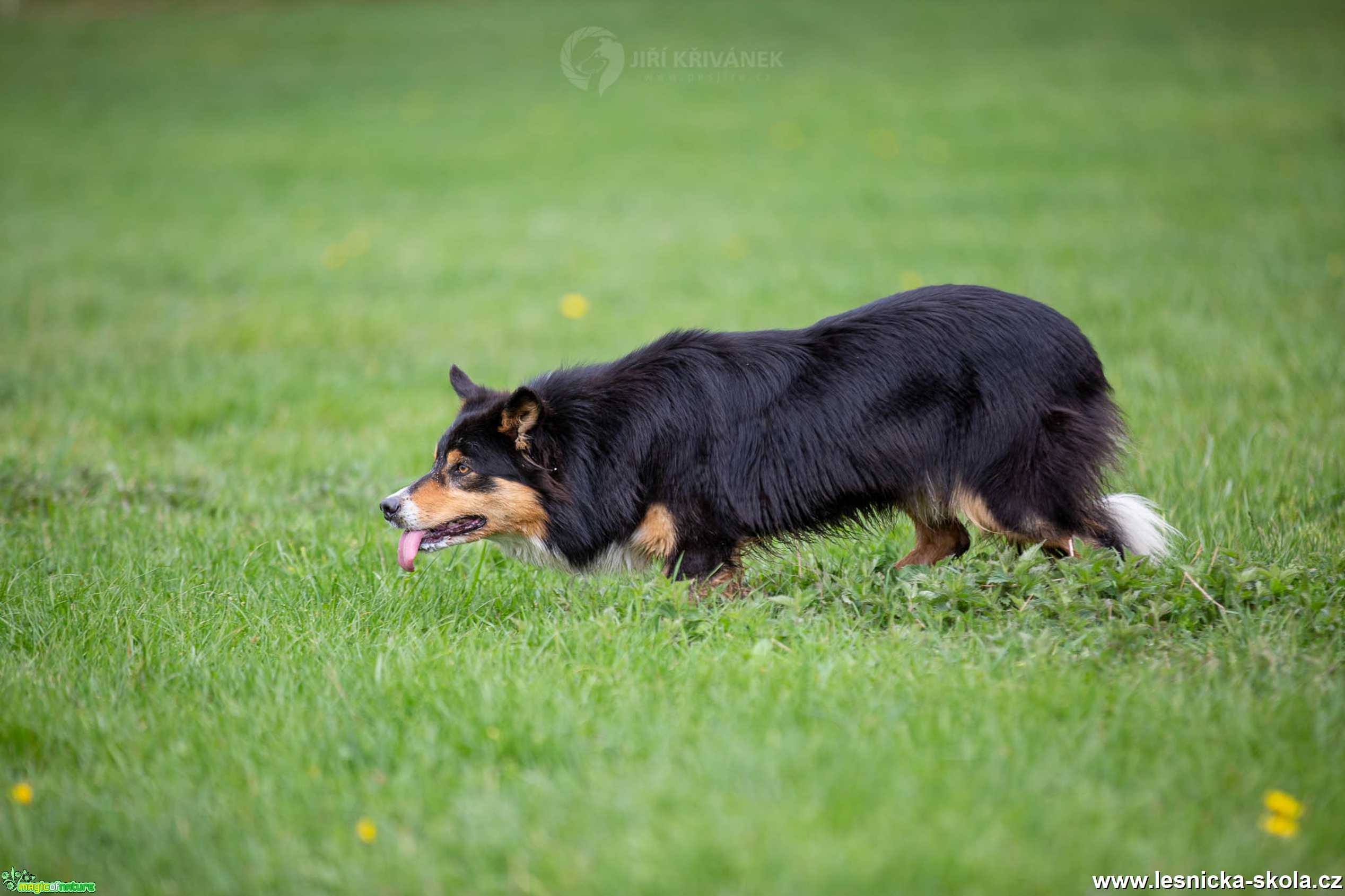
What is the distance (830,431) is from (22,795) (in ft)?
9.38

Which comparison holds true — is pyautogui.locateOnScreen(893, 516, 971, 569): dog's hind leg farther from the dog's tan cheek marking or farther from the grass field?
the dog's tan cheek marking

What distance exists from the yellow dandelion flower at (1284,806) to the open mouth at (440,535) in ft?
9.50

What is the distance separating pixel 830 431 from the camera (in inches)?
166

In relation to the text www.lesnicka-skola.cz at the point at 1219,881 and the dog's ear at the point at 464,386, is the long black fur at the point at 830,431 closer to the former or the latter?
the dog's ear at the point at 464,386

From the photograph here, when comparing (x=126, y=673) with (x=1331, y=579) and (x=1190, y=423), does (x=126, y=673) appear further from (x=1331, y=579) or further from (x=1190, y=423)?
(x=1190, y=423)

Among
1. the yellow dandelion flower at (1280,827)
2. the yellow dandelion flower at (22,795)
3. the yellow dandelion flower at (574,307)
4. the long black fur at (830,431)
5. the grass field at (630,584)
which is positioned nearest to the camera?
the yellow dandelion flower at (1280,827)

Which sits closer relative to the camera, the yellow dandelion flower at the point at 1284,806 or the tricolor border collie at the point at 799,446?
the yellow dandelion flower at the point at 1284,806

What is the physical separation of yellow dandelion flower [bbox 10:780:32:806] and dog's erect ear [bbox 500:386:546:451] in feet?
6.52

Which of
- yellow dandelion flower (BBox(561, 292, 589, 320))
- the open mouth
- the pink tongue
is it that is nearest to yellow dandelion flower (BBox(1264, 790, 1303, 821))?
the open mouth

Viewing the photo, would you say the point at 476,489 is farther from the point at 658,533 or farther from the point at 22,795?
the point at 22,795

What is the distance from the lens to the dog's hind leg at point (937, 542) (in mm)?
4688

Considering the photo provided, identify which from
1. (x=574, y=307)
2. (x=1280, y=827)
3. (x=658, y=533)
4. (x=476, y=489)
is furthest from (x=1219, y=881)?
(x=574, y=307)

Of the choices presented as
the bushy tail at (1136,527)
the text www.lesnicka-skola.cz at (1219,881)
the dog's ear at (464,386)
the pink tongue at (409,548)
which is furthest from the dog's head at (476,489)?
the text www.lesnicka-skola.cz at (1219,881)

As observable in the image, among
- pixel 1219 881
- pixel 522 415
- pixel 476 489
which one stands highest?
pixel 522 415
